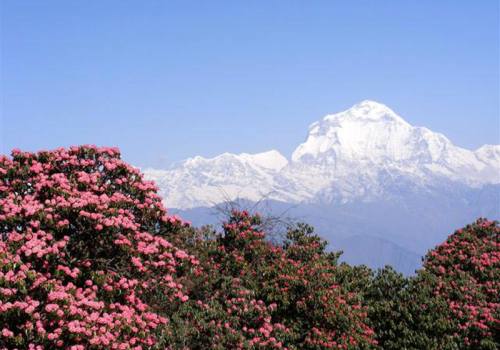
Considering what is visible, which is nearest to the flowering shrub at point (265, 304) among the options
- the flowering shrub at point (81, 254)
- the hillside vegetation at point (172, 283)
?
the hillside vegetation at point (172, 283)

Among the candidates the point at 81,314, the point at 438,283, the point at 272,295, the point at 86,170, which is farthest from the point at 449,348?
the point at 86,170

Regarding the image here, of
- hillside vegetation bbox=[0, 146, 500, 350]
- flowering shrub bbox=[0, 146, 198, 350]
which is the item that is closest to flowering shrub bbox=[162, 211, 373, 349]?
hillside vegetation bbox=[0, 146, 500, 350]

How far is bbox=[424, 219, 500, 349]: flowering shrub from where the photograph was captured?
1688 cm

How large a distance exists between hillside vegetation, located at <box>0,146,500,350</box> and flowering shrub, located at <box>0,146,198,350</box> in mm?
32

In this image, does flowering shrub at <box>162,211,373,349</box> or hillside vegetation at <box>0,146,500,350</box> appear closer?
hillside vegetation at <box>0,146,500,350</box>

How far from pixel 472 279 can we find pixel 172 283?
12.5 m

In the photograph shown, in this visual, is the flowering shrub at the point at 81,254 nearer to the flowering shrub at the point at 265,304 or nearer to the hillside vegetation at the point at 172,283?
the hillside vegetation at the point at 172,283

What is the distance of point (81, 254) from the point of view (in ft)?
40.9

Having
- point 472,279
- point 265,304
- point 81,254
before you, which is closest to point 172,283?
point 81,254

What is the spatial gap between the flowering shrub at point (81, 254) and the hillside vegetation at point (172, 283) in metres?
0.03

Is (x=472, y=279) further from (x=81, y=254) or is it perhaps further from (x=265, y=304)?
(x=81, y=254)

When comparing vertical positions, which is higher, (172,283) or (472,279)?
(472,279)

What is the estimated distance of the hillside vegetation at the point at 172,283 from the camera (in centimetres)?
1066

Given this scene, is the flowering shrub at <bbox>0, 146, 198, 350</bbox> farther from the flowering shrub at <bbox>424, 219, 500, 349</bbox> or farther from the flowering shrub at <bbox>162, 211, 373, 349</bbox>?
the flowering shrub at <bbox>424, 219, 500, 349</bbox>
